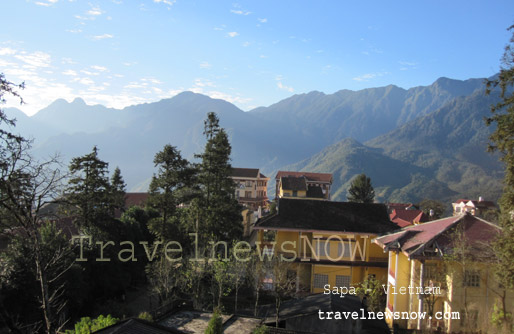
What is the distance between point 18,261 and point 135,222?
520 inches

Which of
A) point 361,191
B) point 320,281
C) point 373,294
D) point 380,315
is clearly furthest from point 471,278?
point 361,191

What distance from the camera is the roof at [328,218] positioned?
24906 mm

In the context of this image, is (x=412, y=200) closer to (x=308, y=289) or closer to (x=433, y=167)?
(x=433, y=167)

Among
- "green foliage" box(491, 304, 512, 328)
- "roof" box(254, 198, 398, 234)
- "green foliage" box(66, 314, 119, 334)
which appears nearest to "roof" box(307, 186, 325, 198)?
"roof" box(254, 198, 398, 234)

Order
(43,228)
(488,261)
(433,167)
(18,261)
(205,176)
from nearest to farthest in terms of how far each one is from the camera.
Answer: (488,261) → (18,261) → (43,228) → (205,176) → (433,167)

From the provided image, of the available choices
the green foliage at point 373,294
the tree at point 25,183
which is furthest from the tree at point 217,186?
the tree at point 25,183

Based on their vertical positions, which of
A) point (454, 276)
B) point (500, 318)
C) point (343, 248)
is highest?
point (454, 276)

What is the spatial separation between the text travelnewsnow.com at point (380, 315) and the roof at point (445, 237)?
2565 mm

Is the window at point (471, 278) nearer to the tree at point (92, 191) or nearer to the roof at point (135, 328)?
the roof at point (135, 328)

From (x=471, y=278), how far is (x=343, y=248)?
8907mm

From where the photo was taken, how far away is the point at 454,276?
16406 millimetres

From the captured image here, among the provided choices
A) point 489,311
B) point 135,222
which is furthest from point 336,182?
point 489,311

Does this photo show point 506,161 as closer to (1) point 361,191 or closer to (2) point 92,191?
(2) point 92,191

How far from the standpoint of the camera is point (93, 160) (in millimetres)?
25844
